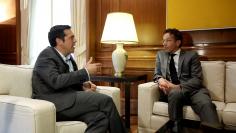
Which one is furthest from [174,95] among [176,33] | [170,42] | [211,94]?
[176,33]

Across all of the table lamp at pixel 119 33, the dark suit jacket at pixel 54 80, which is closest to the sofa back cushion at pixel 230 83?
the table lamp at pixel 119 33

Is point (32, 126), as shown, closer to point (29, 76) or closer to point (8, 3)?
point (29, 76)

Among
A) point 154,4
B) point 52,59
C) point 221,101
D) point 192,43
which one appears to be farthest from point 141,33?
point 52,59

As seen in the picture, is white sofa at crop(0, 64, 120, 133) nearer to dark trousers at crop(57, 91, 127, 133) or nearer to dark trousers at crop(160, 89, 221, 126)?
dark trousers at crop(57, 91, 127, 133)

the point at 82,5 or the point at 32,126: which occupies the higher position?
the point at 82,5

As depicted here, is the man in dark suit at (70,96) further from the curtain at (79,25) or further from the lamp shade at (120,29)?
the curtain at (79,25)

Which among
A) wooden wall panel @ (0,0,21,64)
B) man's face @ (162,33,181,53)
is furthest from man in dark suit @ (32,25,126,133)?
wooden wall panel @ (0,0,21,64)

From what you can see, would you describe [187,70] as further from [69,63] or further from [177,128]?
[69,63]

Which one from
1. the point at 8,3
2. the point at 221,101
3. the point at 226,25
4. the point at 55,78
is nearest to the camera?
the point at 55,78

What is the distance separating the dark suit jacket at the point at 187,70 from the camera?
8.78 ft

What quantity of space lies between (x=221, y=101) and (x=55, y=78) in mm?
1752

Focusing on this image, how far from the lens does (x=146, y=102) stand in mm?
2691

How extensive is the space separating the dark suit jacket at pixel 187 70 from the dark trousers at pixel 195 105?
8 centimetres

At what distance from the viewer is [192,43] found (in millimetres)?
3229
